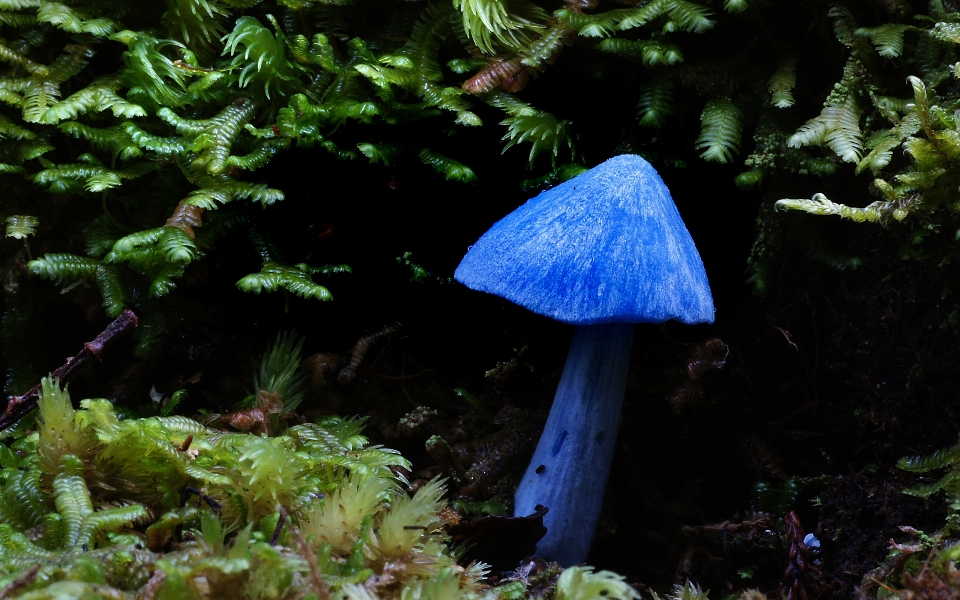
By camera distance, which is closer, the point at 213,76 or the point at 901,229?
the point at 901,229

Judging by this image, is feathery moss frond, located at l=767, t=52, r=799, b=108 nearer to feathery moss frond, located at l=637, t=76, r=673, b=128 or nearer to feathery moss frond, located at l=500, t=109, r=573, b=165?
feathery moss frond, located at l=637, t=76, r=673, b=128

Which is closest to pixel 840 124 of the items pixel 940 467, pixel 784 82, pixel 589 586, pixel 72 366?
pixel 784 82

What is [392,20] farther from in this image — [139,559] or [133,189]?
[139,559]

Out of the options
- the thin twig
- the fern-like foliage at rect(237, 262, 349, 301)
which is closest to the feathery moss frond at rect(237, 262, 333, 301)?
the fern-like foliage at rect(237, 262, 349, 301)

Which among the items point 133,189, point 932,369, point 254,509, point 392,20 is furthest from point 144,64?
point 932,369

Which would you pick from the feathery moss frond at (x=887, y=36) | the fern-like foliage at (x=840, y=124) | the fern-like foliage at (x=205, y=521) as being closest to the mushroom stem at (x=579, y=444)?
the fern-like foliage at (x=205, y=521)

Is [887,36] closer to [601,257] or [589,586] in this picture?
[601,257]

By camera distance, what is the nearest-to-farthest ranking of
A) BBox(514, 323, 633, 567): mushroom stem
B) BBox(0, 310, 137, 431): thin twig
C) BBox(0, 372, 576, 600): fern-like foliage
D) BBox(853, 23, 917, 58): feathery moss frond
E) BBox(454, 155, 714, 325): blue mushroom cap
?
BBox(0, 372, 576, 600): fern-like foliage < BBox(0, 310, 137, 431): thin twig < BBox(454, 155, 714, 325): blue mushroom cap < BBox(853, 23, 917, 58): feathery moss frond < BBox(514, 323, 633, 567): mushroom stem
